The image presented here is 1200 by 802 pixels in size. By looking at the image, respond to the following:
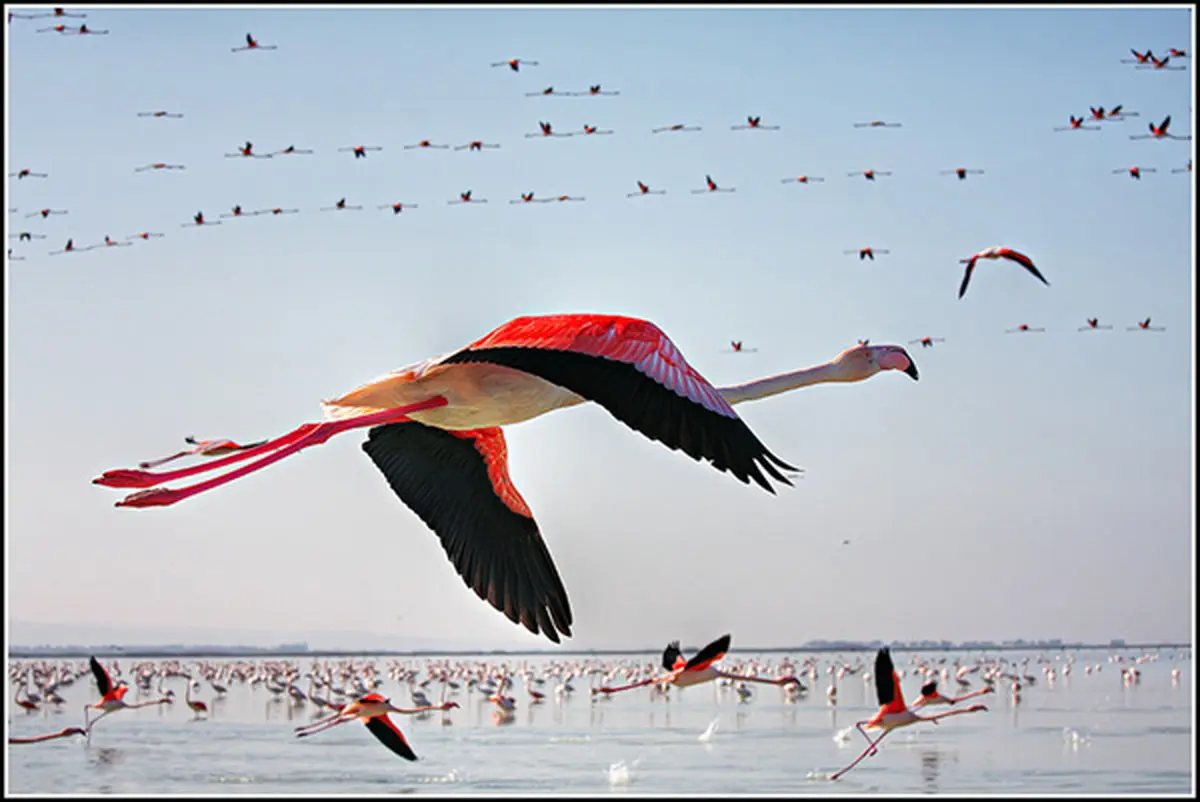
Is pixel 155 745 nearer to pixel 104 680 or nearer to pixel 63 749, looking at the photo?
pixel 63 749

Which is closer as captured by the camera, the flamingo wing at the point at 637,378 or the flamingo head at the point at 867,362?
the flamingo wing at the point at 637,378

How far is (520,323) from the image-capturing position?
28.5ft

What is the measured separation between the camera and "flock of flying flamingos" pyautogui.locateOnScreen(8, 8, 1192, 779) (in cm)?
785

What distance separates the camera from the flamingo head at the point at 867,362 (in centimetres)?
1051

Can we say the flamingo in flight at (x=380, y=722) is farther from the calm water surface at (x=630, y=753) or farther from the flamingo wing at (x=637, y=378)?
the flamingo wing at (x=637, y=378)

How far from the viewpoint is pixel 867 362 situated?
34.6ft

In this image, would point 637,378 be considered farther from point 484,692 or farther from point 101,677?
point 484,692

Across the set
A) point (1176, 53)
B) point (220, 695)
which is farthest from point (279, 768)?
point (220, 695)

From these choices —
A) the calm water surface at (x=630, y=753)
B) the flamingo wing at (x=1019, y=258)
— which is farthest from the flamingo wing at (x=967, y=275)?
the calm water surface at (x=630, y=753)

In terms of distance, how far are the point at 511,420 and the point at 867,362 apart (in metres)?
2.50

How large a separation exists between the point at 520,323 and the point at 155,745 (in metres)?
26.8

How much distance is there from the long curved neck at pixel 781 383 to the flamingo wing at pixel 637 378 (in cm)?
171

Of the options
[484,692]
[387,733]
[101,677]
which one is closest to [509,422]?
[387,733]

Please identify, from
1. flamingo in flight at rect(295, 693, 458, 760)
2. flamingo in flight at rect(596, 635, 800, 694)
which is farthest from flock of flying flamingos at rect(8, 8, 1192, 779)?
flamingo in flight at rect(596, 635, 800, 694)
